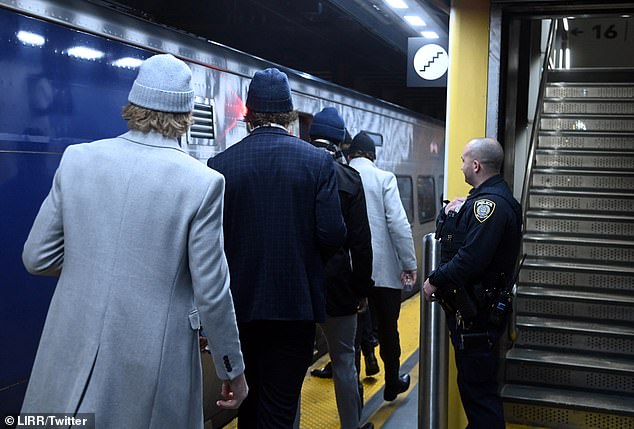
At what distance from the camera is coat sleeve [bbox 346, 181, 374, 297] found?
12.4 ft

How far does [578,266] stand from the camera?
599 centimetres

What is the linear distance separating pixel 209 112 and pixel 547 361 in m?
2.83

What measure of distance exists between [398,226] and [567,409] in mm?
1589

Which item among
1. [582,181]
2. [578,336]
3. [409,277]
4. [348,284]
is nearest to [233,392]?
[348,284]

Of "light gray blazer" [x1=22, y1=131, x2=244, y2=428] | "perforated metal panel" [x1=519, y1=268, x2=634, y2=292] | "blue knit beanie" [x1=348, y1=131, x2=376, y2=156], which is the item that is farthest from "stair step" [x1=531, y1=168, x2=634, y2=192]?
"light gray blazer" [x1=22, y1=131, x2=244, y2=428]

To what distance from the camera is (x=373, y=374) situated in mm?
5938

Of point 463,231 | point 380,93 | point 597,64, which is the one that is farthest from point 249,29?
point 463,231

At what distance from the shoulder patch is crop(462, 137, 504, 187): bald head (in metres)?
0.19

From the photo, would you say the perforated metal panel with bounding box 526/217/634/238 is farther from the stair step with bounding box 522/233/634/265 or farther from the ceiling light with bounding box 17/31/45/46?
the ceiling light with bounding box 17/31/45/46

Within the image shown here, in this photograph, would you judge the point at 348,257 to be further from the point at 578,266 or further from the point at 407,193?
the point at 407,193

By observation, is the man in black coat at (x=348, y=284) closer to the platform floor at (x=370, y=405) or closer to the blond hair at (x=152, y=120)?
the platform floor at (x=370, y=405)

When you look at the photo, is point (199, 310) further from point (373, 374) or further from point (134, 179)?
point (373, 374)

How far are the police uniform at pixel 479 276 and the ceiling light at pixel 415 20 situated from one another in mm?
4678

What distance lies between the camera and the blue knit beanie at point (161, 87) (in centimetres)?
223
